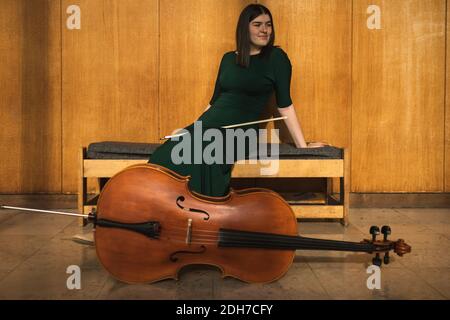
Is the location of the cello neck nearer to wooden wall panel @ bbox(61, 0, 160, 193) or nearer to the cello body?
the cello body

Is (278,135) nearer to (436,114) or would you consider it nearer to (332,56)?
(332,56)

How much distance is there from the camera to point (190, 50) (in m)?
3.77

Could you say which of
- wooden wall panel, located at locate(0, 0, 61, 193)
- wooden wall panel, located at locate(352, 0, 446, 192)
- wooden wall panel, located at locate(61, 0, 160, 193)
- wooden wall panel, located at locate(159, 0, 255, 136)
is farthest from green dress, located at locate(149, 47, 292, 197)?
wooden wall panel, located at locate(0, 0, 61, 193)

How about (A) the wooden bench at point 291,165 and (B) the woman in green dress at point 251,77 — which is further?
(A) the wooden bench at point 291,165

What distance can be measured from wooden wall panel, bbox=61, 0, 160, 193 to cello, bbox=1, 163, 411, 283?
5.91 feet

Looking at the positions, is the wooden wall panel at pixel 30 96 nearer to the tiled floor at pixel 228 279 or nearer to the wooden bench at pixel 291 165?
the wooden bench at pixel 291 165

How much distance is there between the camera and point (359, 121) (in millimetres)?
3834

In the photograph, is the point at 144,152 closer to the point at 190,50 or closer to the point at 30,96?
the point at 190,50

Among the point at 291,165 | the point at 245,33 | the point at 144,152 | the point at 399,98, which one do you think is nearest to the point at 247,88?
the point at 245,33

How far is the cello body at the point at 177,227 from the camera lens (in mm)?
2010

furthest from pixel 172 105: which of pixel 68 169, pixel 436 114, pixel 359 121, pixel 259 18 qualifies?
pixel 436 114

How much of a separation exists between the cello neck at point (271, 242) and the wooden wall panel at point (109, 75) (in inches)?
76.3

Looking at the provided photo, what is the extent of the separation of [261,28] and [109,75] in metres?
1.33

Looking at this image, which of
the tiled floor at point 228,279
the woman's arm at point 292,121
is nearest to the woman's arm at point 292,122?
the woman's arm at point 292,121
